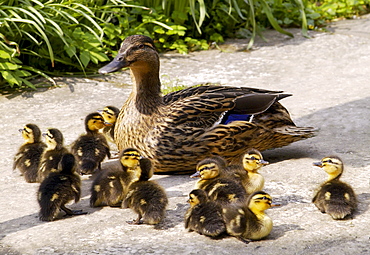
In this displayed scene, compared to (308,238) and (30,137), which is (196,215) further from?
(30,137)

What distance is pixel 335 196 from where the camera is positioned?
15.1 feet

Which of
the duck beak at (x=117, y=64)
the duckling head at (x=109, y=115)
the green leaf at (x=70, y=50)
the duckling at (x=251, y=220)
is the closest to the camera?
the duckling at (x=251, y=220)

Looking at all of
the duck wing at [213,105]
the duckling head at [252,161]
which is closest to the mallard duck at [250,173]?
the duckling head at [252,161]

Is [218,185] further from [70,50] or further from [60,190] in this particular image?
[70,50]

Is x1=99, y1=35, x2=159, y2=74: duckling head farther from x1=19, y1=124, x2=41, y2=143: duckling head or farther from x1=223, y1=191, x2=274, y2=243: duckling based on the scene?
x1=223, y1=191, x2=274, y2=243: duckling

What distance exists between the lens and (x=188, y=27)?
939cm

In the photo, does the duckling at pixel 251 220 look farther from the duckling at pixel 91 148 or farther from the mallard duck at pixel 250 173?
the duckling at pixel 91 148

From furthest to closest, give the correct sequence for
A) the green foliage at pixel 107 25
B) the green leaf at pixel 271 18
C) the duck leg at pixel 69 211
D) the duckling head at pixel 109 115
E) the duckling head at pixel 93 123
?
the green leaf at pixel 271 18 → the green foliage at pixel 107 25 → the duckling head at pixel 109 115 → the duckling head at pixel 93 123 → the duck leg at pixel 69 211

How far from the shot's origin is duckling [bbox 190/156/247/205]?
183 inches

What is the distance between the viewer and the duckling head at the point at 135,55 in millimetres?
5613

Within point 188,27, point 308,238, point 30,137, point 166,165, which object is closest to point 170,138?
point 166,165

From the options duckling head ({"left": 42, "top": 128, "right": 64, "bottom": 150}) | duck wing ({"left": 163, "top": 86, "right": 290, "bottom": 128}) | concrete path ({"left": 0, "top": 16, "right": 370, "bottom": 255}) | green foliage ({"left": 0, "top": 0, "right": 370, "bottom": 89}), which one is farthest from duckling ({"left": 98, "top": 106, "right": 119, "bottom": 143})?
green foliage ({"left": 0, "top": 0, "right": 370, "bottom": 89})

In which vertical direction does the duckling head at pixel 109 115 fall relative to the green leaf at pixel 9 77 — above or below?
below

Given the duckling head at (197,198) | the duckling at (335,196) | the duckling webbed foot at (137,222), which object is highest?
the duckling head at (197,198)
